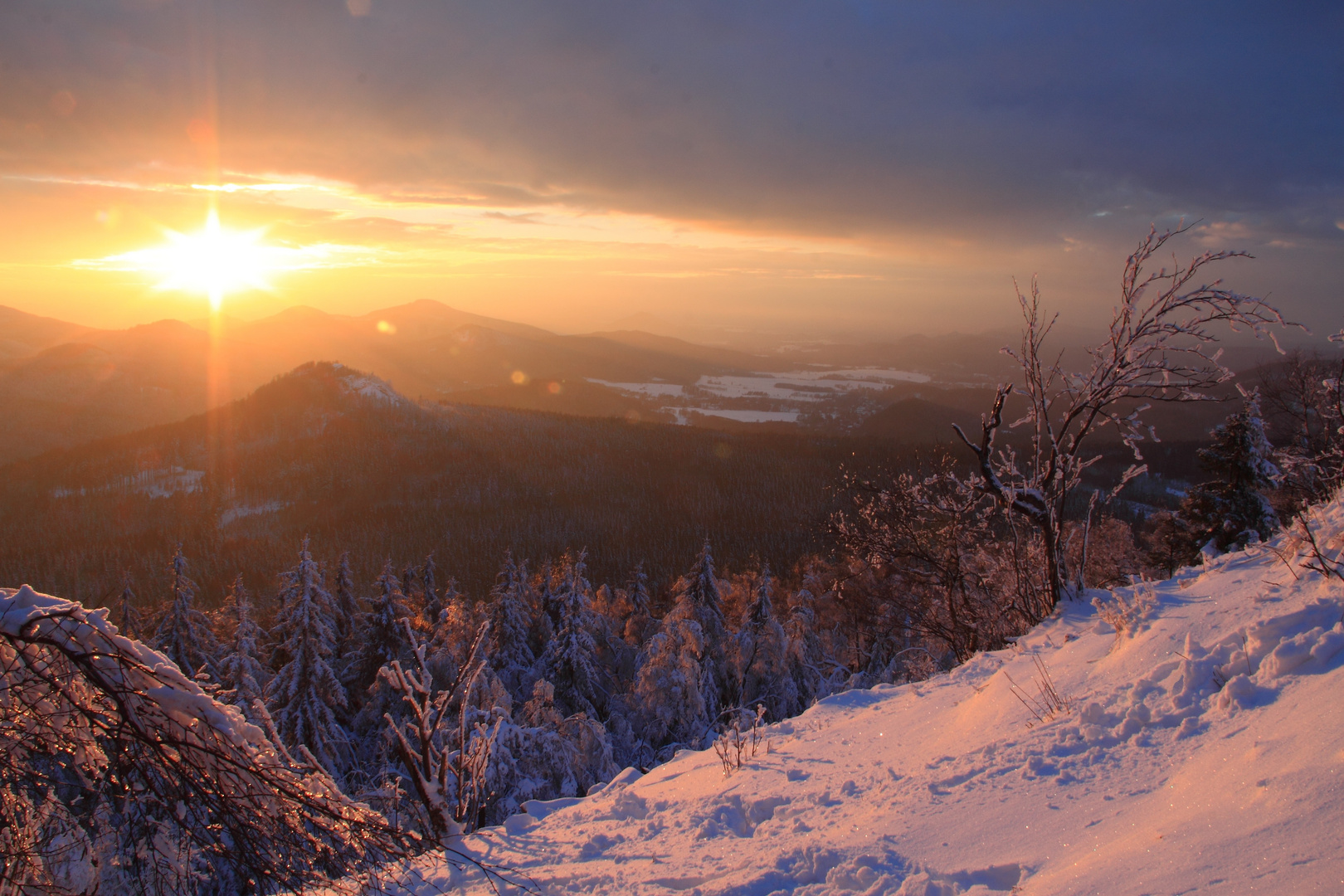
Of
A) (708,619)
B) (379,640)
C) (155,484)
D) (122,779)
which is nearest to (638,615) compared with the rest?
(708,619)

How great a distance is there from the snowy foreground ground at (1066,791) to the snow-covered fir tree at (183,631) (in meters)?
22.2

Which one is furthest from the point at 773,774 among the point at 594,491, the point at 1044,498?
the point at 594,491

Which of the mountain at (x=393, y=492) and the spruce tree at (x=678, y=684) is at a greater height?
the spruce tree at (x=678, y=684)

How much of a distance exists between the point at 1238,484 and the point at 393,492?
404 ft

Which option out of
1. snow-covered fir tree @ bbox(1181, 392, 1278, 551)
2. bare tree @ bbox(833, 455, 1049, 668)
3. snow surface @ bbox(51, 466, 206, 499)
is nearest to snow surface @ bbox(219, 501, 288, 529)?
snow surface @ bbox(51, 466, 206, 499)

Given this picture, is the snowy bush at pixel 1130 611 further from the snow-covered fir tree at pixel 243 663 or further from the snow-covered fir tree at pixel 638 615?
the snow-covered fir tree at pixel 638 615

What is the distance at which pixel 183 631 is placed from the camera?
74.0 ft

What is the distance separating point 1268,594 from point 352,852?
680 cm

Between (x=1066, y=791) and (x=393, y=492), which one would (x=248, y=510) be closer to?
(x=393, y=492)

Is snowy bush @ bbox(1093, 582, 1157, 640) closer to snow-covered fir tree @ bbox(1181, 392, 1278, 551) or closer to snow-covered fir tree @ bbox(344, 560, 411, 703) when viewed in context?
snow-covered fir tree @ bbox(1181, 392, 1278, 551)

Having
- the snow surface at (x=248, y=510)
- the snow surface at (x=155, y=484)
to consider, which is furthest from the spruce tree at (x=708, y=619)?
the snow surface at (x=155, y=484)

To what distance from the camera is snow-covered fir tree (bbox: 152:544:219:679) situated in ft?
72.8

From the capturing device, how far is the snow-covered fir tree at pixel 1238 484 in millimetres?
18297

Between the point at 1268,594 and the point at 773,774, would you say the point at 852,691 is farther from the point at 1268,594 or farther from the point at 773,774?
the point at 1268,594
